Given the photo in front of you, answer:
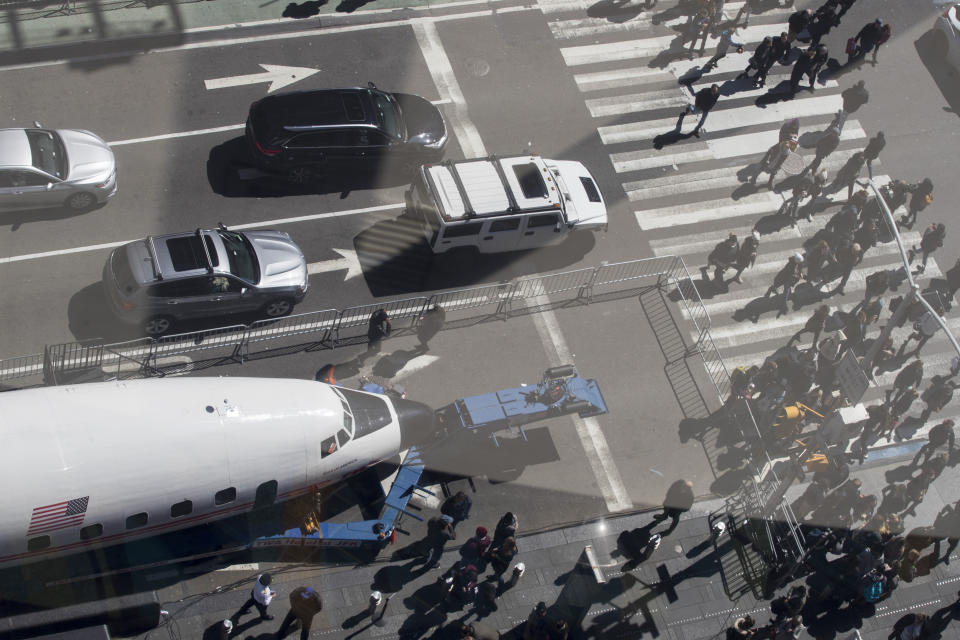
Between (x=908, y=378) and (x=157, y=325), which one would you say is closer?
(x=157, y=325)

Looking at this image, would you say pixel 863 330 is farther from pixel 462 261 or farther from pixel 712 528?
pixel 462 261

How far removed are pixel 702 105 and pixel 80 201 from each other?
1961cm

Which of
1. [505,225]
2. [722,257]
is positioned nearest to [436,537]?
[505,225]

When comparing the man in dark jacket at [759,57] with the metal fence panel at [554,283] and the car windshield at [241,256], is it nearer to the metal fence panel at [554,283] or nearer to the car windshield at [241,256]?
the metal fence panel at [554,283]

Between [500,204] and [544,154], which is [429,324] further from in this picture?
[544,154]

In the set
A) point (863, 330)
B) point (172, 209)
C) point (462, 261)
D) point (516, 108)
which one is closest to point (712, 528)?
point (863, 330)

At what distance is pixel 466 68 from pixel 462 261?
8321 millimetres

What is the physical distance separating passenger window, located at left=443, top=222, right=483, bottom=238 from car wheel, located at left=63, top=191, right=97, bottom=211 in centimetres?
1042

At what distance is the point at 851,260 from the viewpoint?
3188 centimetres

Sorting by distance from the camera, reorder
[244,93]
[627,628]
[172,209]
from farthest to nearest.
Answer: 1. [244,93]
2. [172,209]
3. [627,628]

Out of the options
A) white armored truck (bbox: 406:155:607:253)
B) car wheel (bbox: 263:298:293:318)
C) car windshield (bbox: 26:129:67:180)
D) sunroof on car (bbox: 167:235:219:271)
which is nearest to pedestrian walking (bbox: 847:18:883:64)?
white armored truck (bbox: 406:155:607:253)

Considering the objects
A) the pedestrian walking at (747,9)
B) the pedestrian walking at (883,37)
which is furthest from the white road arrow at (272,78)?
the pedestrian walking at (883,37)

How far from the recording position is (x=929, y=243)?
32.8 metres

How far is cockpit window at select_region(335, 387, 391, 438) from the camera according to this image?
24.4 metres
